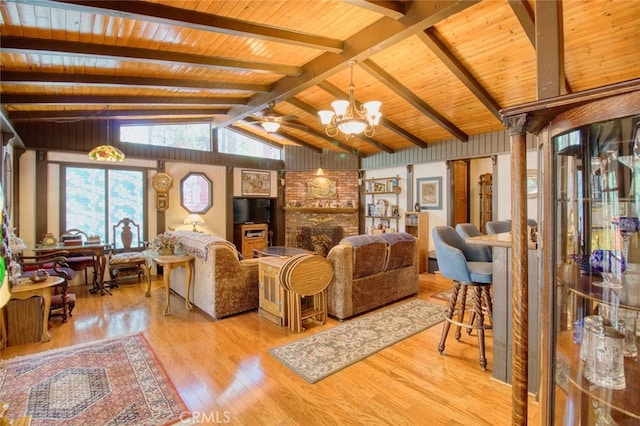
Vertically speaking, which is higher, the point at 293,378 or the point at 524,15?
the point at 524,15

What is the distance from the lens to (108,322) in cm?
356

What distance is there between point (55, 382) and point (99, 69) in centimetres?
329

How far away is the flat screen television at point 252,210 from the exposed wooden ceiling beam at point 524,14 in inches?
260

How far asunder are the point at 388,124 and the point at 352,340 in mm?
4210

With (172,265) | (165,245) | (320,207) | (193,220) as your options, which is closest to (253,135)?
(320,207)

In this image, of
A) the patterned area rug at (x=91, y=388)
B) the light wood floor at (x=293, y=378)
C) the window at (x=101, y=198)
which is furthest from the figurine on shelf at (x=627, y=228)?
the window at (x=101, y=198)

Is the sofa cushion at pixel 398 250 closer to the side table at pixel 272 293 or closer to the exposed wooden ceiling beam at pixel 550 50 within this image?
the side table at pixel 272 293

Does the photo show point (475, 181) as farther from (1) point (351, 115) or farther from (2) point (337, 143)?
(1) point (351, 115)

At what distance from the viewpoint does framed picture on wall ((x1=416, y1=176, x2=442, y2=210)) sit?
6.54 metres

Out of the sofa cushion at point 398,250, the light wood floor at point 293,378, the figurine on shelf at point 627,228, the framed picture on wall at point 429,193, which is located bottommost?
the light wood floor at point 293,378

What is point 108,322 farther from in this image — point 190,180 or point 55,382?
point 190,180

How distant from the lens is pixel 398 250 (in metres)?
4.14

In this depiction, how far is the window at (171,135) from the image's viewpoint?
5.97m

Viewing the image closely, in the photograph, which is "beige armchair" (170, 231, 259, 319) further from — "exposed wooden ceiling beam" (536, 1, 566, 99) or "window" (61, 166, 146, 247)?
"exposed wooden ceiling beam" (536, 1, 566, 99)
